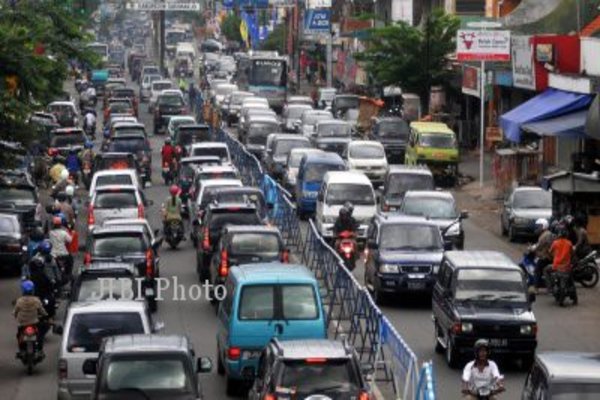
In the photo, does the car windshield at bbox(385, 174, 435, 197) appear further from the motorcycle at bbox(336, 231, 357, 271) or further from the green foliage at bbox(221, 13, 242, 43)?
the green foliage at bbox(221, 13, 242, 43)

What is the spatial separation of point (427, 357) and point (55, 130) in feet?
122

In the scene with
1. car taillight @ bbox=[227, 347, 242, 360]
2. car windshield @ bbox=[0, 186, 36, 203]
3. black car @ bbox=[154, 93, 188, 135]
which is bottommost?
black car @ bbox=[154, 93, 188, 135]

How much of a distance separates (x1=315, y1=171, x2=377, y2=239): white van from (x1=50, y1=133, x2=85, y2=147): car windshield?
18.9m

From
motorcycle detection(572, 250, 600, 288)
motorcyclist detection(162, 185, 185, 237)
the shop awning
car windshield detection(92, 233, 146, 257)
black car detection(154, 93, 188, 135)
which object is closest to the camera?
car windshield detection(92, 233, 146, 257)

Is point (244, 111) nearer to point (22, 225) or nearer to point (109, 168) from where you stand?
point (109, 168)

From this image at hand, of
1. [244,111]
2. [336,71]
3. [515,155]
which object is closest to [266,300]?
[515,155]

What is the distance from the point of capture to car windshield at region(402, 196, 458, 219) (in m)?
43.6

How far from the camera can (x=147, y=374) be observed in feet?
69.9

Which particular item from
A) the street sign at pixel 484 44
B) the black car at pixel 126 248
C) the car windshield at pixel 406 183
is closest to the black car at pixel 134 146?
the street sign at pixel 484 44

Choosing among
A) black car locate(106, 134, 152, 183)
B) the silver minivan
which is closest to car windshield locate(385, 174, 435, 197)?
black car locate(106, 134, 152, 183)

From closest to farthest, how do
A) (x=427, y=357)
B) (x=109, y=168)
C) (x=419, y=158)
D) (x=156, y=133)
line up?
(x=427, y=357)
(x=109, y=168)
(x=419, y=158)
(x=156, y=133)

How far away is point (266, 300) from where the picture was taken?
26.6 m

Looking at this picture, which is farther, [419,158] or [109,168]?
[419,158]

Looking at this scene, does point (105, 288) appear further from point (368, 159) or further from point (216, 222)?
point (368, 159)
